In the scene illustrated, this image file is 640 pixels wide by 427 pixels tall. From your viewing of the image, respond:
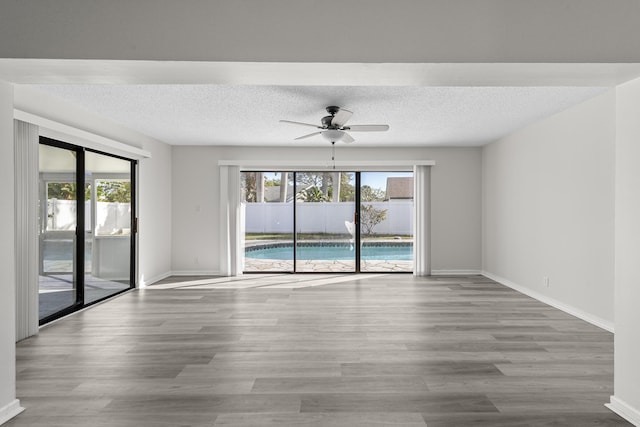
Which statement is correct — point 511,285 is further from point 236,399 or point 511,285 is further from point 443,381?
point 236,399

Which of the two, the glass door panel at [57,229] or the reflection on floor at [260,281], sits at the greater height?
the glass door panel at [57,229]

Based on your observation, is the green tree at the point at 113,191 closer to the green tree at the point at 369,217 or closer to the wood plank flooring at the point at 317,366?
the wood plank flooring at the point at 317,366

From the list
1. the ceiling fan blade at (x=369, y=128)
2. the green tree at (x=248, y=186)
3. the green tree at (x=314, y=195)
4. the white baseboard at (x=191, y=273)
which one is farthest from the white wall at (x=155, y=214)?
the ceiling fan blade at (x=369, y=128)

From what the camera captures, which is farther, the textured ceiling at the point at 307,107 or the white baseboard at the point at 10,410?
the textured ceiling at the point at 307,107

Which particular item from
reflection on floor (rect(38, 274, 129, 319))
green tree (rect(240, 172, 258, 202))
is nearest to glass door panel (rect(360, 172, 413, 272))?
green tree (rect(240, 172, 258, 202))

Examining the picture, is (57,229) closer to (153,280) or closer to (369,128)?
(153,280)

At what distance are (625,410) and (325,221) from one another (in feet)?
18.1

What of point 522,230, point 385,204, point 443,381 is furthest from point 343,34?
point 385,204

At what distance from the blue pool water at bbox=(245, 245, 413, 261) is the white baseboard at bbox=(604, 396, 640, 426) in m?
5.17

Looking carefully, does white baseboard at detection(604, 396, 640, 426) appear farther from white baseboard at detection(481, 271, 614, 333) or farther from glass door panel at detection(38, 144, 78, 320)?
glass door panel at detection(38, 144, 78, 320)

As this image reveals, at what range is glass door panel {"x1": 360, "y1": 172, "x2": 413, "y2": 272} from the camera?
24.2 ft

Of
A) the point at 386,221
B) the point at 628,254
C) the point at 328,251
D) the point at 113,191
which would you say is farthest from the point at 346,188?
the point at 628,254

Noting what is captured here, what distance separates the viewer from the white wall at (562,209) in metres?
3.92

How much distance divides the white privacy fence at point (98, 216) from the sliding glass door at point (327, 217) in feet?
7.32
